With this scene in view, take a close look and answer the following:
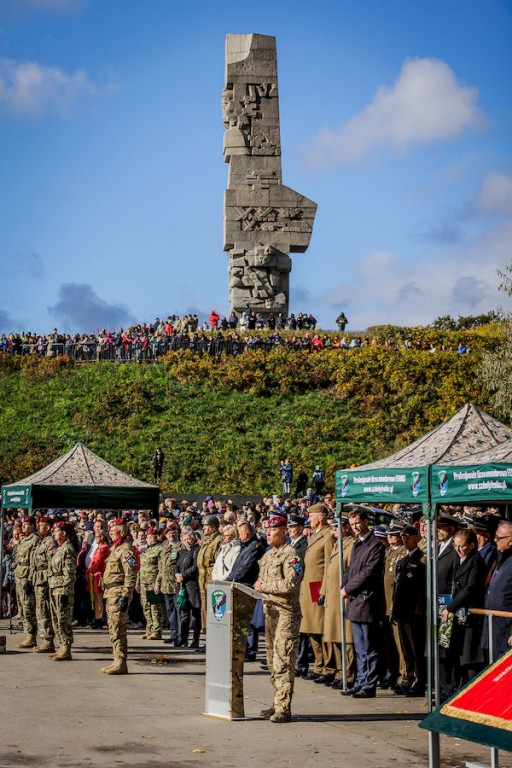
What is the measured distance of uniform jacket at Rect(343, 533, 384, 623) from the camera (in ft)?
41.2

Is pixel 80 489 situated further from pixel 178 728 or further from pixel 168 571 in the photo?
pixel 178 728

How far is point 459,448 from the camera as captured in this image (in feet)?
39.7

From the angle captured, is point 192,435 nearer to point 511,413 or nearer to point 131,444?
point 131,444

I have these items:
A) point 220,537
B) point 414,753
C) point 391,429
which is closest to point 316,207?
point 391,429

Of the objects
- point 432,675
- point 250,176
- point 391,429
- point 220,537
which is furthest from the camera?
point 250,176

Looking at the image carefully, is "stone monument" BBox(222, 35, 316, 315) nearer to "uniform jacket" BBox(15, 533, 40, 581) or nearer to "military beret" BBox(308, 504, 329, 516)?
"uniform jacket" BBox(15, 533, 40, 581)

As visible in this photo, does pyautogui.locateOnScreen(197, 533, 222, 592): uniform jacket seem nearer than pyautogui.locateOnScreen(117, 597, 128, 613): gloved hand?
No

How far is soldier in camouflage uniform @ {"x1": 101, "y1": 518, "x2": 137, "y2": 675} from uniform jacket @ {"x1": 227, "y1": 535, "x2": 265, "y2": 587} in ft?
4.18

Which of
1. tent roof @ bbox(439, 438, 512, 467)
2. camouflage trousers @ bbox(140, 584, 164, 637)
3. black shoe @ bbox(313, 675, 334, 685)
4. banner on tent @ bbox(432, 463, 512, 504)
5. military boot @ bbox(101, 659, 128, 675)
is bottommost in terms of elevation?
black shoe @ bbox(313, 675, 334, 685)

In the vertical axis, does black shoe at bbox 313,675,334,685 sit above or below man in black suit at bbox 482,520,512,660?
below

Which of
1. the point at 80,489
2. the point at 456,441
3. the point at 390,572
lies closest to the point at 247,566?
the point at 390,572

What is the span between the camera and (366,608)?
41.2ft

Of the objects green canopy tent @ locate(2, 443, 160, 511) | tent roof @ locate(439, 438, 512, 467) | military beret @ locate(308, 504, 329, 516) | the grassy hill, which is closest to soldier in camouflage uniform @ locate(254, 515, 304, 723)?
tent roof @ locate(439, 438, 512, 467)

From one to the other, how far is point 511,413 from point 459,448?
27.8m
